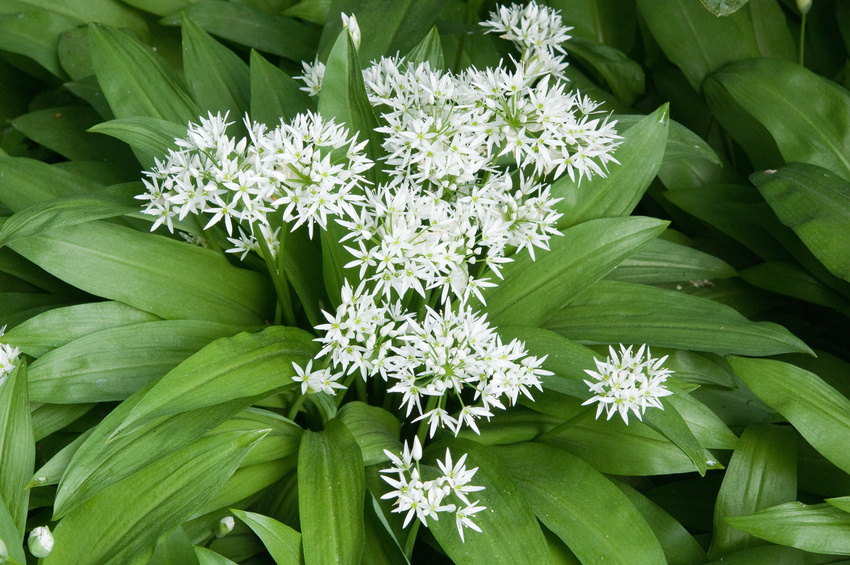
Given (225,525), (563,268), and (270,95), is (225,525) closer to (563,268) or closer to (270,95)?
(563,268)

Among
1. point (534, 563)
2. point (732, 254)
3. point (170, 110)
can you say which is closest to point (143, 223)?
point (170, 110)

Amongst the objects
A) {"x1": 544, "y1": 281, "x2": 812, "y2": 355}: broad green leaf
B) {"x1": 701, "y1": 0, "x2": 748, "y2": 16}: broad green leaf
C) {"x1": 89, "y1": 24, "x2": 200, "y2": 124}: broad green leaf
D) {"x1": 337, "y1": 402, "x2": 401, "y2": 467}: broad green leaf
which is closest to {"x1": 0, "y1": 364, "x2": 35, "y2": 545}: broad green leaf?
{"x1": 337, "y1": 402, "x2": 401, "y2": 467}: broad green leaf

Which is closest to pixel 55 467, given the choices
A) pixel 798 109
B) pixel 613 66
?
pixel 613 66

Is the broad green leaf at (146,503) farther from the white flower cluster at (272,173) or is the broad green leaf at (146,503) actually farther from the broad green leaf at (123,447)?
the white flower cluster at (272,173)

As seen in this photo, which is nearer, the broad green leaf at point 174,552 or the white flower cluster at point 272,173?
the white flower cluster at point 272,173

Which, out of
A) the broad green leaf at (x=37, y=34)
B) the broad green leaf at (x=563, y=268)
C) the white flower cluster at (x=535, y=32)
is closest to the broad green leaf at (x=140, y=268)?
the broad green leaf at (x=563, y=268)

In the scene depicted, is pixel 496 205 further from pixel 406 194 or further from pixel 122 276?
pixel 122 276
